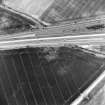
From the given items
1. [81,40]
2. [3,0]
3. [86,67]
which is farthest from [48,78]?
[3,0]

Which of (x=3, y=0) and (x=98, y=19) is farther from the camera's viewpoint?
(x=3, y=0)

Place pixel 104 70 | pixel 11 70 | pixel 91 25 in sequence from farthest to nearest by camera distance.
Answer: pixel 91 25 < pixel 11 70 < pixel 104 70

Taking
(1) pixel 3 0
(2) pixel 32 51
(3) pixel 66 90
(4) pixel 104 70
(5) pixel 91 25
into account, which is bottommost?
(3) pixel 66 90

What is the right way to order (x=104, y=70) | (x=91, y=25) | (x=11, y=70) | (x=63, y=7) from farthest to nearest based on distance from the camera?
(x=63, y=7)
(x=91, y=25)
(x=11, y=70)
(x=104, y=70)

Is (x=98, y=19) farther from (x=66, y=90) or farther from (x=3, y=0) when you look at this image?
(x=3, y=0)

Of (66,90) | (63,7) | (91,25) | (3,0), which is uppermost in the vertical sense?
(3,0)

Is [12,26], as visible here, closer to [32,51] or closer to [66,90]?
[32,51]

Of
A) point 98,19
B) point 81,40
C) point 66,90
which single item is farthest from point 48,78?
point 98,19

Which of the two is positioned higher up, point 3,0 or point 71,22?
point 3,0

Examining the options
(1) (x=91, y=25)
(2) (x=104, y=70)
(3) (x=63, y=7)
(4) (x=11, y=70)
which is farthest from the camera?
(3) (x=63, y=7)
